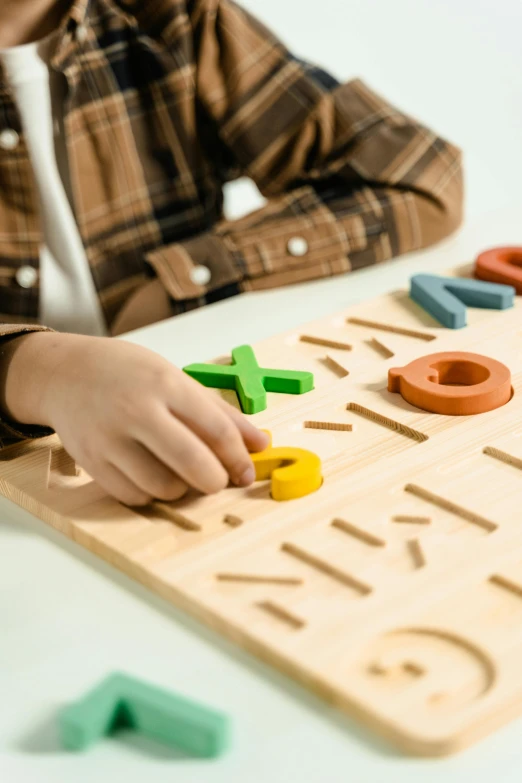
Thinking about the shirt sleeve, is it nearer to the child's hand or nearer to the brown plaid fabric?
the brown plaid fabric

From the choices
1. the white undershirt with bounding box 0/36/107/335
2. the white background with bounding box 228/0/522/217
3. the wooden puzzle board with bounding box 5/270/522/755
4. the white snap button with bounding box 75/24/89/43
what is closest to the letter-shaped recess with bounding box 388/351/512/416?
the wooden puzzle board with bounding box 5/270/522/755

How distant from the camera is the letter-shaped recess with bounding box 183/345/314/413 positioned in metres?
0.77

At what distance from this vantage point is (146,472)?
0.63m

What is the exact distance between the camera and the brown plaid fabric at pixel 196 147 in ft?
3.94

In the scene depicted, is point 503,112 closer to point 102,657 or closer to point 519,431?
point 519,431

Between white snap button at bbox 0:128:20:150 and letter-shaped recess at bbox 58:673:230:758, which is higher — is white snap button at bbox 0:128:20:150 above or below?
above

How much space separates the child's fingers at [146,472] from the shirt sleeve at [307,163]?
0.51 m

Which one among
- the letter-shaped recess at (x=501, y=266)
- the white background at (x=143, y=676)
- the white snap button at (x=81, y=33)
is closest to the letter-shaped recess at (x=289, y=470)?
the white background at (x=143, y=676)

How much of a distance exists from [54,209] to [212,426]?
2.39 ft

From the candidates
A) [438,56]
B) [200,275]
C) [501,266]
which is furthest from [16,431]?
[438,56]

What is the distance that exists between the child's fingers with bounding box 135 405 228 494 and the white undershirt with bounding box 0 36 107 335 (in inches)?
25.9

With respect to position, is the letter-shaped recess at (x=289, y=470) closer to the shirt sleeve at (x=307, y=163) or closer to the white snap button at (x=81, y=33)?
the shirt sleeve at (x=307, y=163)

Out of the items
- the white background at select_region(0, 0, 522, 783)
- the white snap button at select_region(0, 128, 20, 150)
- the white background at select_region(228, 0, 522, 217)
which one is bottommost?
the white background at select_region(0, 0, 522, 783)

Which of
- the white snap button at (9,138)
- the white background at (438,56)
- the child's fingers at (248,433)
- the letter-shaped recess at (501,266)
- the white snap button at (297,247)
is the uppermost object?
the white background at (438,56)
